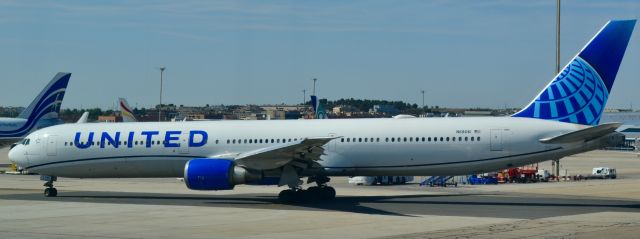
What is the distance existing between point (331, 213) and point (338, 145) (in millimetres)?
5204

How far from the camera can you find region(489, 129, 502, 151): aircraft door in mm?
31250

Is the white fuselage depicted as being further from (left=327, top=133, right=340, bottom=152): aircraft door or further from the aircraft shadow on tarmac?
the aircraft shadow on tarmac

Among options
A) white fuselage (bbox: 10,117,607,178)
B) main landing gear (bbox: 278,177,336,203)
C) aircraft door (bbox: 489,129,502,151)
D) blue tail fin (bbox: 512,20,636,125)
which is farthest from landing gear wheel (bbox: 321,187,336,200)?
blue tail fin (bbox: 512,20,636,125)

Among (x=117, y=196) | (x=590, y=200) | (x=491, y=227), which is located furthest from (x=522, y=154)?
(x=117, y=196)

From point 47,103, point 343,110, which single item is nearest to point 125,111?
point 47,103

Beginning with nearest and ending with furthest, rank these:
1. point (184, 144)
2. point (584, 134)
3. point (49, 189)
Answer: point (584, 134) < point (184, 144) < point (49, 189)

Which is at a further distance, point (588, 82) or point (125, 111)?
point (125, 111)

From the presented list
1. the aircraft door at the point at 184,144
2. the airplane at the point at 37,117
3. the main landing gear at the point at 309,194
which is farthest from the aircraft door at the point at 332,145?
the airplane at the point at 37,117

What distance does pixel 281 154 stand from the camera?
31.4 metres

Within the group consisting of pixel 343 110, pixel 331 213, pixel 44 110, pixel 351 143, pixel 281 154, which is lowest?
pixel 331 213

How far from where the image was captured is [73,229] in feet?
77.5

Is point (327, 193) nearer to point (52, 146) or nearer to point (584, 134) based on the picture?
point (584, 134)

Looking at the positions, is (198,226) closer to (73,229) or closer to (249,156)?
(73,229)

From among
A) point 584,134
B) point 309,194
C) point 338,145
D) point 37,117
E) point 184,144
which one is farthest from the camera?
point 37,117
